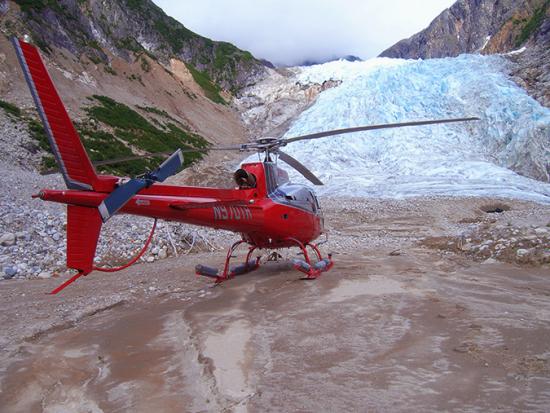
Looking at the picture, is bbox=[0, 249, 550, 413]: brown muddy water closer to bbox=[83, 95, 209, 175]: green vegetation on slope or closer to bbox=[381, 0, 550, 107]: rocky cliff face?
bbox=[83, 95, 209, 175]: green vegetation on slope

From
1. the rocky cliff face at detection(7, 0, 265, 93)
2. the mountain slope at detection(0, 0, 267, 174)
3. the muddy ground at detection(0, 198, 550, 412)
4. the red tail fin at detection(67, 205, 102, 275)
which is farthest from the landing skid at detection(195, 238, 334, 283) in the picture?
the rocky cliff face at detection(7, 0, 265, 93)

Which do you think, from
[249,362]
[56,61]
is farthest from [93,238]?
Answer: [56,61]

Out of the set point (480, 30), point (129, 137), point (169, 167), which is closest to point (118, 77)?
point (129, 137)

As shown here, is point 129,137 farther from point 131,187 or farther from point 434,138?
point 131,187

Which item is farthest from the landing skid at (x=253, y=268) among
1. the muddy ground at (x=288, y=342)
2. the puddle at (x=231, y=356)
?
the puddle at (x=231, y=356)

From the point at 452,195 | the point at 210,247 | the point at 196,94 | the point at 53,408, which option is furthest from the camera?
the point at 196,94

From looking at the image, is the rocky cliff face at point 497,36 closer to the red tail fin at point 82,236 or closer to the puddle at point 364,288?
the puddle at point 364,288

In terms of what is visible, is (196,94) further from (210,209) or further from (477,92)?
(210,209)
